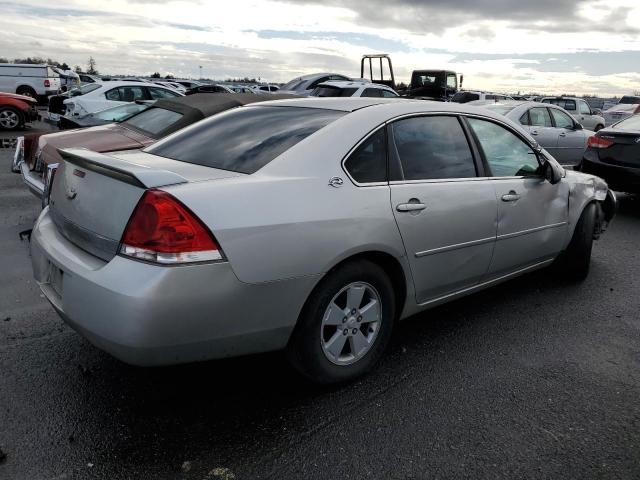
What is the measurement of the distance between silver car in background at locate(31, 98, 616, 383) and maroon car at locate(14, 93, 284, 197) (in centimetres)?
268

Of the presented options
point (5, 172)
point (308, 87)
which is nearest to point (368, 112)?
point (5, 172)

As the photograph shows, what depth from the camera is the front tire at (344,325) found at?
271cm

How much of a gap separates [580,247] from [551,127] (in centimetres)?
727

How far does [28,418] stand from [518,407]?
2454 millimetres

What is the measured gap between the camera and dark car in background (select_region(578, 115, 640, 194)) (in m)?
7.65

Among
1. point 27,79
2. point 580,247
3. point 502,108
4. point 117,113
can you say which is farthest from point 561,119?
point 27,79

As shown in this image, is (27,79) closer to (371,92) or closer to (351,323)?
(371,92)

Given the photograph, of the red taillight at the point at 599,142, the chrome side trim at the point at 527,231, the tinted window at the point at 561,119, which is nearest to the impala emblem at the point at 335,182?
the chrome side trim at the point at 527,231

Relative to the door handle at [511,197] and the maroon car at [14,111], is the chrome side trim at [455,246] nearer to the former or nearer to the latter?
the door handle at [511,197]

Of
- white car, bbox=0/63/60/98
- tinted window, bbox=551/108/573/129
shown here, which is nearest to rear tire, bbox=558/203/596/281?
tinted window, bbox=551/108/573/129

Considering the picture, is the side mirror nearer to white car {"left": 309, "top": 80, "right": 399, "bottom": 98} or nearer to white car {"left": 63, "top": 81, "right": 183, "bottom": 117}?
white car {"left": 309, "top": 80, "right": 399, "bottom": 98}

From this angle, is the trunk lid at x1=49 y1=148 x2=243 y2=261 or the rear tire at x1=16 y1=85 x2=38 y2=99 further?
the rear tire at x1=16 y1=85 x2=38 y2=99

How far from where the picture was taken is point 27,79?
23.9 meters

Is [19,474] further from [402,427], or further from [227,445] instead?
[402,427]
